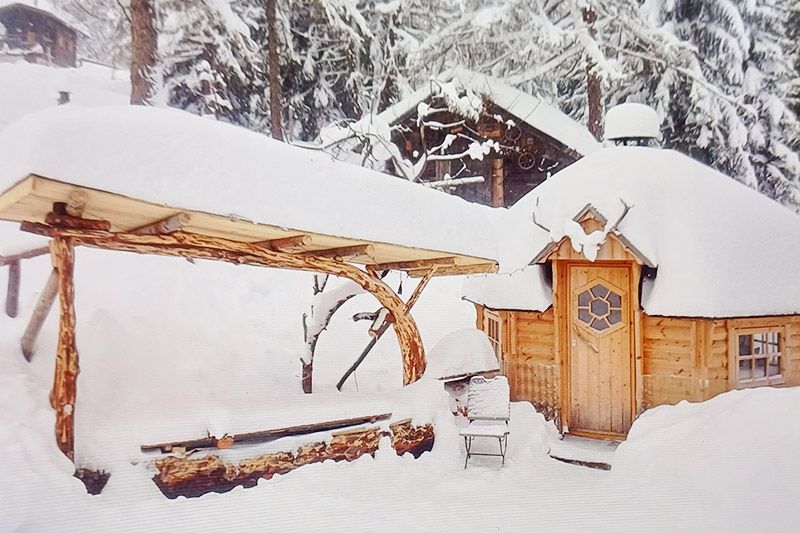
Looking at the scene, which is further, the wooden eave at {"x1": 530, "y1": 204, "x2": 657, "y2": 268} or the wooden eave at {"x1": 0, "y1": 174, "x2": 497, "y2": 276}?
the wooden eave at {"x1": 530, "y1": 204, "x2": 657, "y2": 268}

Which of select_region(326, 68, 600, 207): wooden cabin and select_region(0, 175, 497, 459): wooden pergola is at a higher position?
select_region(326, 68, 600, 207): wooden cabin

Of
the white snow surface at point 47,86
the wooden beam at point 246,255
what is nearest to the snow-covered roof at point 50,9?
the white snow surface at point 47,86

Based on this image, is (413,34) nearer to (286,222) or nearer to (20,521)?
(286,222)

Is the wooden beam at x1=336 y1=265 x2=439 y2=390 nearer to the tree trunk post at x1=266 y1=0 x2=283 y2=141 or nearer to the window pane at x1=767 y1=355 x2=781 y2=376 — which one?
the tree trunk post at x1=266 y1=0 x2=283 y2=141

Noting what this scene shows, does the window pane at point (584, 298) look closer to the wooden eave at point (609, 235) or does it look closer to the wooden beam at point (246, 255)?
the wooden eave at point (609, 235)

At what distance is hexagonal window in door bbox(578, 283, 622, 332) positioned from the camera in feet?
18.8

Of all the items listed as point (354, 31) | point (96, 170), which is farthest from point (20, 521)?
point (354, 31)

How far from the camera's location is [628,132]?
20.5 feet

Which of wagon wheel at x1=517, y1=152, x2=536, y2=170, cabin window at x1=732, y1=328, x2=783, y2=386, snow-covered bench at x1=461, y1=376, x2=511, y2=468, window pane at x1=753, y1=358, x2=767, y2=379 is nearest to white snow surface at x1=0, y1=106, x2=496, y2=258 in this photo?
snow-covered bench at x1=461, y1=376, x2=511, y2=468

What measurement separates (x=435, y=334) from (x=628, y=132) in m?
3.32

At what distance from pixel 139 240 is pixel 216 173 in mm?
860

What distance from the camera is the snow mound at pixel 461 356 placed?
5.43 meters

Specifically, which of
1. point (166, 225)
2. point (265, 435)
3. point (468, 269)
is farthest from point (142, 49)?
point (468, 269)

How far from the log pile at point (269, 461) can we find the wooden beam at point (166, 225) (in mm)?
1547
